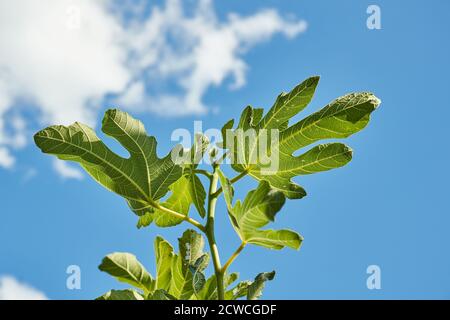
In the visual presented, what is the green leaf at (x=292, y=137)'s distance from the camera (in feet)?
4.60

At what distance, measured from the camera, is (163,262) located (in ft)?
5.33

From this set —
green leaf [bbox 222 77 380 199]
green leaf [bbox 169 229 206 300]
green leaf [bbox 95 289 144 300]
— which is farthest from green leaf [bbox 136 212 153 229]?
green leaf [bbox 222 77 380 199]

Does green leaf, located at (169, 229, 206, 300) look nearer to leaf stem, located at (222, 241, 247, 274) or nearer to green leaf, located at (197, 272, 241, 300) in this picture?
green leaf, located at (197, 272, 241, 300)

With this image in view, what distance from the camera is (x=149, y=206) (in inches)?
57.3

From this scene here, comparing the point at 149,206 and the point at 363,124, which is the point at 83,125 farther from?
the point at 363,124

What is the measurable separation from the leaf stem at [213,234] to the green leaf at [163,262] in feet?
1.08

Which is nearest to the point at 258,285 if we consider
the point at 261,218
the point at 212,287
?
the point at 261,218

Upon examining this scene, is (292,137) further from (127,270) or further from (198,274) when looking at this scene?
(127,270)

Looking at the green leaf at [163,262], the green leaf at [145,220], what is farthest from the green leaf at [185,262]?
the green leaf at [145,220]

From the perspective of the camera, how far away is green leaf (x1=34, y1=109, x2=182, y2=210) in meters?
1.37

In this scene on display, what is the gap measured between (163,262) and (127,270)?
214 mm

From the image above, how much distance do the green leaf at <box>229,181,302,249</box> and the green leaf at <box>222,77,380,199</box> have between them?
0.20 m
